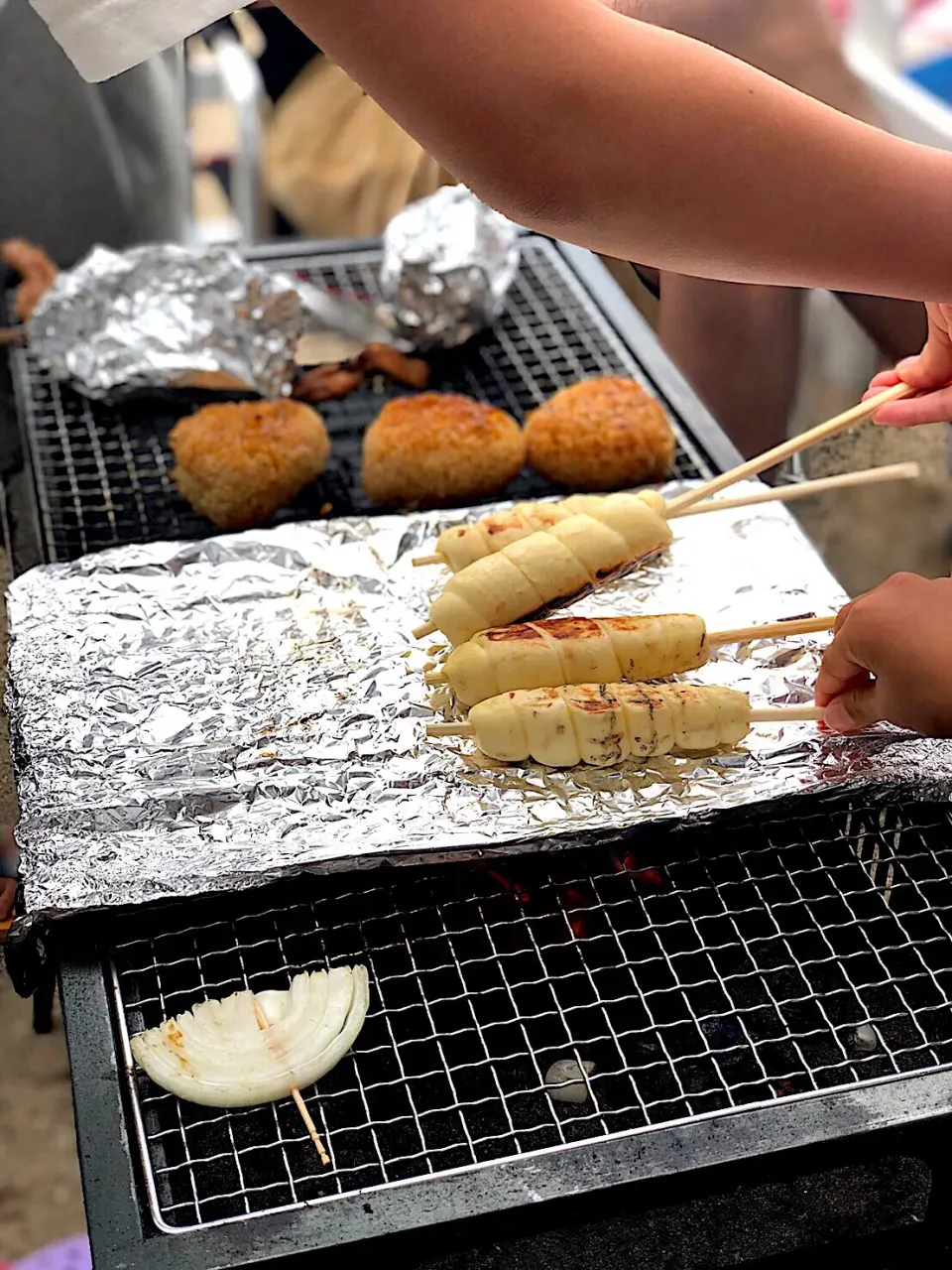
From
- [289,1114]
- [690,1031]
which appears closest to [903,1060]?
[690,1031]

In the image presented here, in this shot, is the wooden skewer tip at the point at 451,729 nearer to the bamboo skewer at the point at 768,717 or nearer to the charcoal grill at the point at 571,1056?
the bamboo skewer at the point at 768,717

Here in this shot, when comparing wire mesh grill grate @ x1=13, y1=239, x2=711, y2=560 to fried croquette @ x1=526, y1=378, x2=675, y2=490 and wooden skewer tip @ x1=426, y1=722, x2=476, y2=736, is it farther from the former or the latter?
wooden skewer tip @ x1=426, y1=722, x2=476, y2=736

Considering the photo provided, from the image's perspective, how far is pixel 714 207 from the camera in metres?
1.24

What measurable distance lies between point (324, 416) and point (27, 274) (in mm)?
836

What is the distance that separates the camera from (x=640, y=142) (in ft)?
3.95

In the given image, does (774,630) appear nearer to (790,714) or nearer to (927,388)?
(790,714)

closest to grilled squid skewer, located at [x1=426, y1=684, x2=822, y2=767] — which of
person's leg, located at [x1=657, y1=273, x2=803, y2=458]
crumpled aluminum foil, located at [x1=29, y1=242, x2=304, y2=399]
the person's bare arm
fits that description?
the person's bare arm

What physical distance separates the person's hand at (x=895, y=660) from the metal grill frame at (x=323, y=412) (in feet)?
2.79

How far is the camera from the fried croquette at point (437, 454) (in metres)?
2.44

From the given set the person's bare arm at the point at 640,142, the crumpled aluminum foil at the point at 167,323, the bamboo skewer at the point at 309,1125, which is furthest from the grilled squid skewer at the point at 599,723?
the crumpled aluminum foil at the point at 167,323

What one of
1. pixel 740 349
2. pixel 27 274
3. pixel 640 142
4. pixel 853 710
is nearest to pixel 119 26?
pixel 640 142

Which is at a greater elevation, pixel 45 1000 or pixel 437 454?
pixel 437 454

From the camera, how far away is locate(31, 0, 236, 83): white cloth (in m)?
1.31

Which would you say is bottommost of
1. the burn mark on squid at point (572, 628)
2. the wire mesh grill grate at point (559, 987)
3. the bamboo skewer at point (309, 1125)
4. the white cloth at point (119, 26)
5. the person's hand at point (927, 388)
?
the wire mesh grill grate at point (559, 987)
